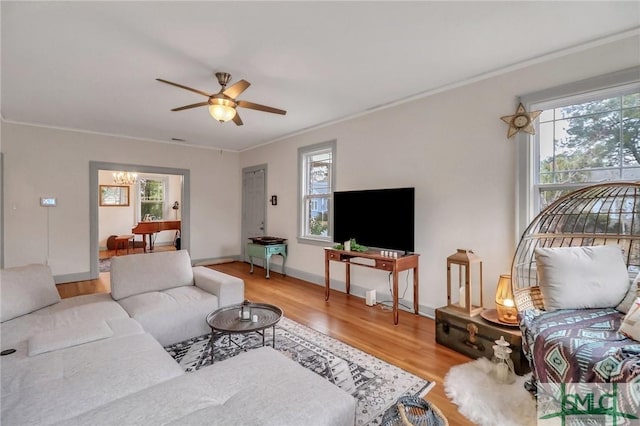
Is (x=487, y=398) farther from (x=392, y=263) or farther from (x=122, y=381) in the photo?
(x=122, y=381)

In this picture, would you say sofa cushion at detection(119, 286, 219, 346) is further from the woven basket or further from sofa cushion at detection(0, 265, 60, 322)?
the woven basket

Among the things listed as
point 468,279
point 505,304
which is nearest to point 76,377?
point 468,279

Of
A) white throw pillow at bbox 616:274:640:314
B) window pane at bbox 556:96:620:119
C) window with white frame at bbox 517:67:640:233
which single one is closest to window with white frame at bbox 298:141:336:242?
window with white frame at bbox 517:67:640:233

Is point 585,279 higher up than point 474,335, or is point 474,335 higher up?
point 585,279

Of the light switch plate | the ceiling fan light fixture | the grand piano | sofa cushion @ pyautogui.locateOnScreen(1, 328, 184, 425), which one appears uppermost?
the ceiling fan light fixture

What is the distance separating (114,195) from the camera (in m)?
8.59

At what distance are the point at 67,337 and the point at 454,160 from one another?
369 centimetres

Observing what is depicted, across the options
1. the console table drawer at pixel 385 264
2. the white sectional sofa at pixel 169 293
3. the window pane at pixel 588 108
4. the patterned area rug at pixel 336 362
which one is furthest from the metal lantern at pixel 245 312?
the window pane at pixel 588 108

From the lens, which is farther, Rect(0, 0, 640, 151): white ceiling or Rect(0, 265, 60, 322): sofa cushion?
Rect(0, 265, 60, 322): sofa cushion

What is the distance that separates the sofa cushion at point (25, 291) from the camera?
2.32 metres

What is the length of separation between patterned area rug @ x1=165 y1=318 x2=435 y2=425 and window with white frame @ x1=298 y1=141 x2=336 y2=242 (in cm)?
215

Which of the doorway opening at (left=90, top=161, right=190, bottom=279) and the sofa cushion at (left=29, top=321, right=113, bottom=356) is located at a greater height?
the doorway opening at (left=90, top=161, right=190, bottom=279)

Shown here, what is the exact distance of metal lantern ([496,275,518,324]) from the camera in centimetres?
251

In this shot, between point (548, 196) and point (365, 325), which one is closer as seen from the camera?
point (548, 196)
